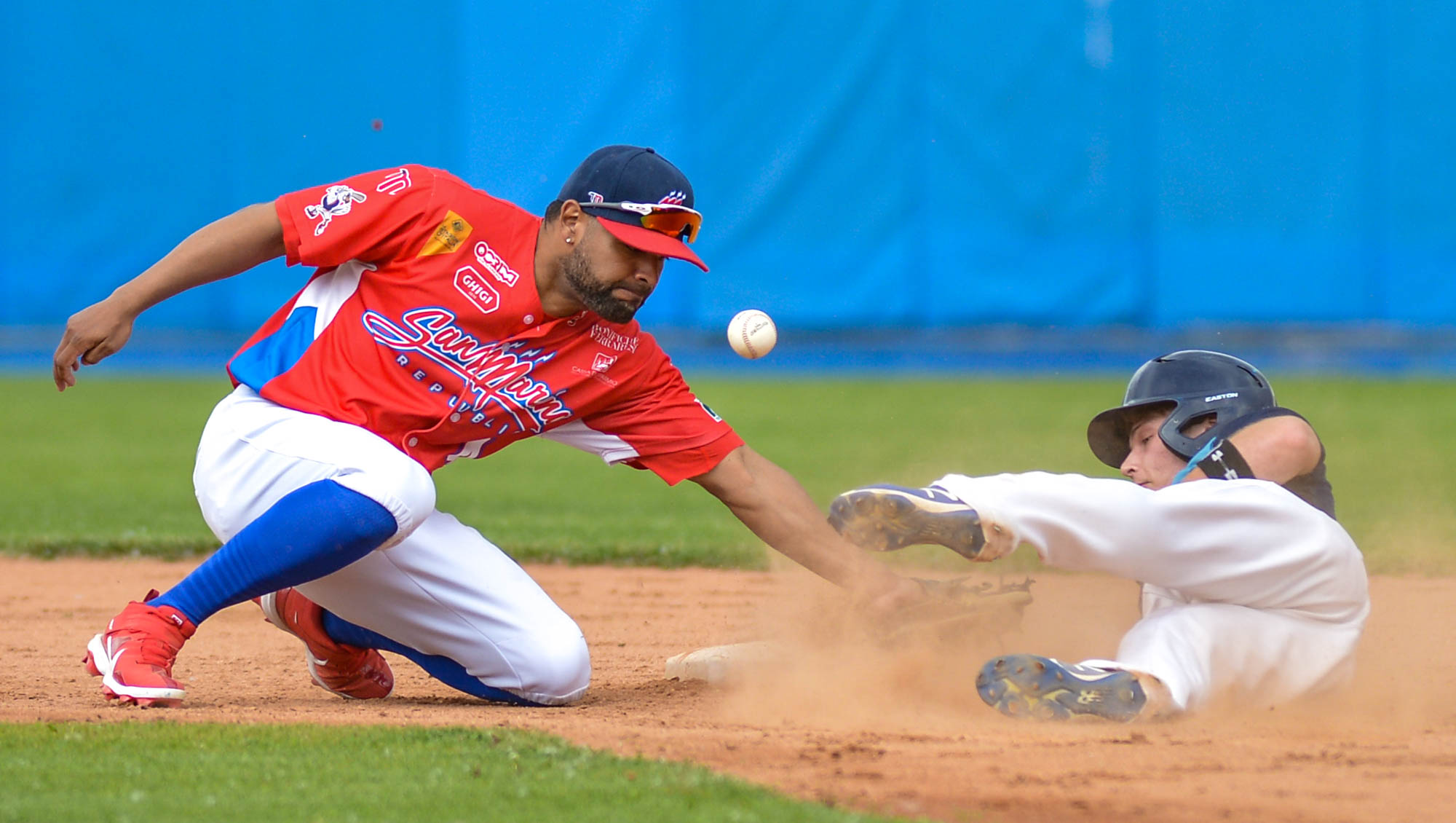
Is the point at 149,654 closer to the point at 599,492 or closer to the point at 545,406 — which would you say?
the point at 545,406

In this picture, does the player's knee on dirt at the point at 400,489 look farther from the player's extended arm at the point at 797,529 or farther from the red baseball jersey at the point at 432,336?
the player's extended arm at the point at 797,529

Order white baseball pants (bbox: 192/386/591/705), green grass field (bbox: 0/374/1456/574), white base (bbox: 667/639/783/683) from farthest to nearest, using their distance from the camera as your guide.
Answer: green grass field (bbox: 0/374/1456/574)
white base (bbox: 667/639/783/683)
white baseball pants (bbox: 192/386/591/705)

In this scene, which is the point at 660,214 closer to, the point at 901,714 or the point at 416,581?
the point at 416,581

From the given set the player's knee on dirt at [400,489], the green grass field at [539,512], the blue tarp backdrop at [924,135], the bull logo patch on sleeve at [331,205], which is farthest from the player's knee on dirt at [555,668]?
the blue tarp backdrop at [924,135]

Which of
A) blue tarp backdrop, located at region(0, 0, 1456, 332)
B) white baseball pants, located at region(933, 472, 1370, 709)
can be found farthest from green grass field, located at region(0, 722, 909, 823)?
blue tarp backdrop, located at region(0, 0, 1456, 332)

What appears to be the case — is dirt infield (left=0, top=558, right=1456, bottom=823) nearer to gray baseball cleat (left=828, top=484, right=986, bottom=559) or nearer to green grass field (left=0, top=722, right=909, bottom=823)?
green grass field (left=0, top=722, right=909, bottom=823)

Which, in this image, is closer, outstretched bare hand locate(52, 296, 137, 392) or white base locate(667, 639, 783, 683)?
outstretched bare hand locate(52, 296, 137, 392)

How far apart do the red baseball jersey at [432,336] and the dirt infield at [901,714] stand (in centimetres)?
59

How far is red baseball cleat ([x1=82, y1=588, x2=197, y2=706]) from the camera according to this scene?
126 inches

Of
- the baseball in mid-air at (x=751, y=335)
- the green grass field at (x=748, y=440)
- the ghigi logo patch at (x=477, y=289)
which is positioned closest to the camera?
the ghigi logo patch at (x=477, y=289)

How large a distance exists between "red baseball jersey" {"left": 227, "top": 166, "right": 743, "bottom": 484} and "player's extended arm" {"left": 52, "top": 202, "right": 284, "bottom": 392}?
7 centimetres

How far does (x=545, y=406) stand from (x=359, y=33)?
1081 cm

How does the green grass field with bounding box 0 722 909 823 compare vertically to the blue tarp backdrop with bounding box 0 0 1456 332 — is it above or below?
below

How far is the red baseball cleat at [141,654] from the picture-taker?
10.5 feet
